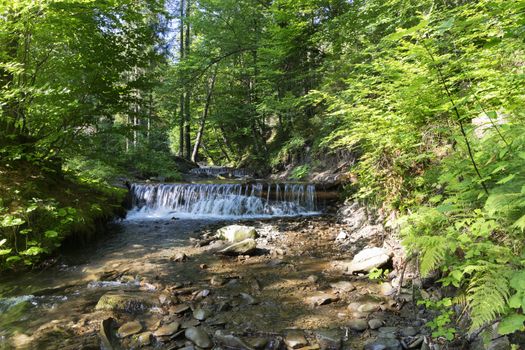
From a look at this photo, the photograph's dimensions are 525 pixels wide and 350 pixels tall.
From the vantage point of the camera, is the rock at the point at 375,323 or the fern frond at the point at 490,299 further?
the rock at the point at 375,323

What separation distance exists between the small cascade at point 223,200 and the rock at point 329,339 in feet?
25.2

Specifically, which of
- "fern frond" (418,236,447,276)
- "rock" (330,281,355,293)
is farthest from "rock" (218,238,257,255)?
"fern frond" (418,236,447,276)

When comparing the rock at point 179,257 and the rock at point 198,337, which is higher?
the rock at point 179,257

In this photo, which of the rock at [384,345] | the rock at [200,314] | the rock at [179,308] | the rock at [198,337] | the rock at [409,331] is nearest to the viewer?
the rock at [384,345]

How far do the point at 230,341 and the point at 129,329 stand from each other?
1287 mm

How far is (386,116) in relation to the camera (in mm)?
4957

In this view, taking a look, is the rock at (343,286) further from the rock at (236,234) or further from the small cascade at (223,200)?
the small cascade at (223,200)

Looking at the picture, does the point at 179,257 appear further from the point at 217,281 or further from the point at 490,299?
the point at 490,299

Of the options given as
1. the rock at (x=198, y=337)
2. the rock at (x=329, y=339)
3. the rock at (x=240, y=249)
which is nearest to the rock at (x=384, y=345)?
the rock at (x=329, y=339)

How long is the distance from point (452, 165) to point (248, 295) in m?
3.30

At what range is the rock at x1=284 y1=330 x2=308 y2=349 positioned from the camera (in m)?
3.48

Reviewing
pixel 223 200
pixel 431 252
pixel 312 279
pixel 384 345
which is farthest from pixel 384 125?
pixel 223 200

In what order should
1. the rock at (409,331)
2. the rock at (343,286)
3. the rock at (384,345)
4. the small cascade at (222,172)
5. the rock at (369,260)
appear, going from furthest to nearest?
the small cascade at (222,172) < the rock at (369,260) < the rock at (343,286) < the rock at (409,331) < the rock at (384,345)

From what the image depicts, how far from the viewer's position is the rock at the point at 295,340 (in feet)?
11.4
